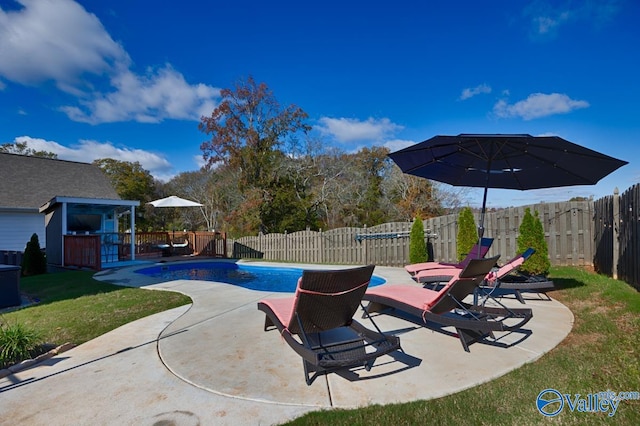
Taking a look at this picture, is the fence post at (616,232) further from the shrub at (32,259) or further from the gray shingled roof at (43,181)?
the gray shingled roof at (43,181)

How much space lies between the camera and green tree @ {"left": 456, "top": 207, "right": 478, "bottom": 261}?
953 centimetres

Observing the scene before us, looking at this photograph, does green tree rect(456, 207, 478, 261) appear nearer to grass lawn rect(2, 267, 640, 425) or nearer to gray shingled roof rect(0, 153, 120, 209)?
grass lawn rect(2, 267, 640, 425)

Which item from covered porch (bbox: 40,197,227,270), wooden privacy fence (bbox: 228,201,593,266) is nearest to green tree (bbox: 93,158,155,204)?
covered porch (bbox: 40,197,227,270)

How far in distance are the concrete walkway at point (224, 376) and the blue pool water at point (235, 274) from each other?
5109mm

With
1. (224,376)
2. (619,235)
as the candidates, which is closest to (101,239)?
(224,376)

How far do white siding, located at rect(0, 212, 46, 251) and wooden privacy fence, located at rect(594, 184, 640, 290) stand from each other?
20405 millimetres

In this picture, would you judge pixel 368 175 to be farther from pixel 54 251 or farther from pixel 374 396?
pixel 374 396

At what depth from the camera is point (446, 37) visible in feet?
34.4

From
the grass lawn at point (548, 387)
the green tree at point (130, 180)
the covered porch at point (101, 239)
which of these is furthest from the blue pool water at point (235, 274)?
the green tree at point (130, 180)

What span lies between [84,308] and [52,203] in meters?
9.74

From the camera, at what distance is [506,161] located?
5.83 metres

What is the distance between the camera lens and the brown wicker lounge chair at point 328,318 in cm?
290

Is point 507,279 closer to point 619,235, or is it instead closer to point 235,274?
point 619,235

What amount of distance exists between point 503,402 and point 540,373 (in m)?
0.71
